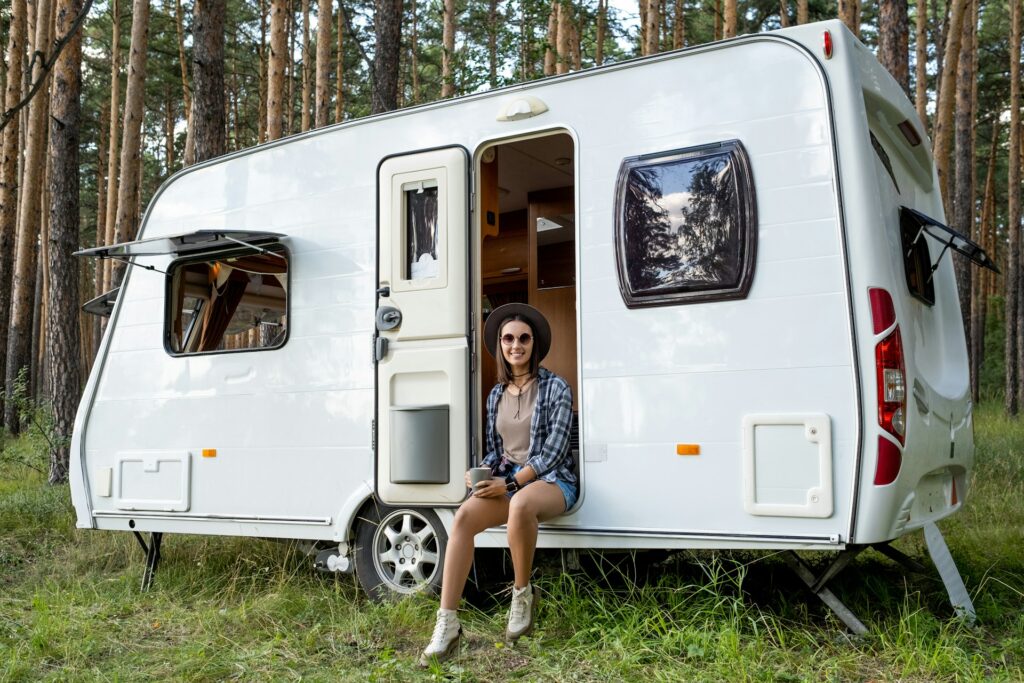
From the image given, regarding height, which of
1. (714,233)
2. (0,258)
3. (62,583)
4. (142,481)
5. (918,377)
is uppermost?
(0,258)

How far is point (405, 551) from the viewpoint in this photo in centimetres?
503

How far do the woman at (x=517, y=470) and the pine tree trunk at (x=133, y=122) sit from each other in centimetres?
966

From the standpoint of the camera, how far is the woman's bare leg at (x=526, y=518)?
13.8 feet

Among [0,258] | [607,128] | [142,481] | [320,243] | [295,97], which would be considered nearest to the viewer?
[607,128]

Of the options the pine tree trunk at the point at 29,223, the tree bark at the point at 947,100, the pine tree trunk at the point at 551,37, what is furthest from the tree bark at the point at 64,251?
the tree bark at the point at 947,100

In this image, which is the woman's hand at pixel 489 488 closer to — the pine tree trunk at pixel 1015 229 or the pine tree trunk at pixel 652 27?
the pine tree trunk at pixel 652 27

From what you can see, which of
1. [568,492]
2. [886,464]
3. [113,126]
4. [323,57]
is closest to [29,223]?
[323,57]

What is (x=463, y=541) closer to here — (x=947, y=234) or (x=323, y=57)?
(x=947, y=234)

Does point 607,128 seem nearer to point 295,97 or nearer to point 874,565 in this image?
point 874,565

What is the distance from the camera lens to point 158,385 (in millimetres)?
5828

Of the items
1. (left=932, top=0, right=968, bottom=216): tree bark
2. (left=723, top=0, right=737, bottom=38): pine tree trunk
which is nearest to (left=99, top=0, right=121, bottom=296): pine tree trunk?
(left=723, top=0, right=737, bottom=38): pine tree trunk

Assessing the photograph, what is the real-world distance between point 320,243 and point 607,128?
176cm

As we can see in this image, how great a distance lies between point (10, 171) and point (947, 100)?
11.8 meters

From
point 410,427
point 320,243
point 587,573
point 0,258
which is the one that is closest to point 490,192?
point 320,243
